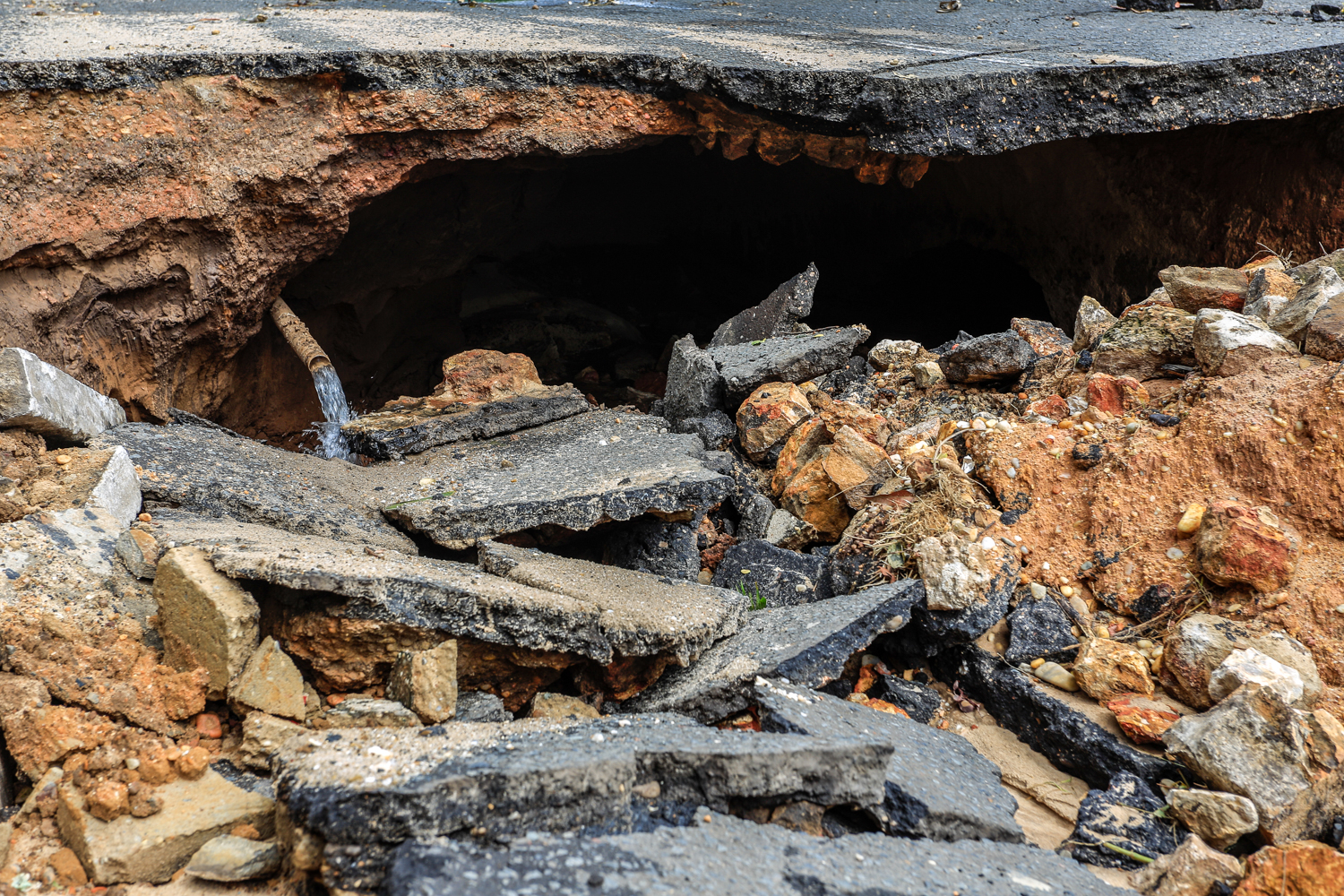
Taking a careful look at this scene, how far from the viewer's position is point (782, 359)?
12.0 ft

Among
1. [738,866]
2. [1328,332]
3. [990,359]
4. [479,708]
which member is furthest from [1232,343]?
[479,708]

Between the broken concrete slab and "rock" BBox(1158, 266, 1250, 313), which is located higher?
"rock" BBox(1158, 266, 1250, 313)

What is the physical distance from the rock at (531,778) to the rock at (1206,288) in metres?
2.56

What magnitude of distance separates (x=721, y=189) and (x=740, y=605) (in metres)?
5.93

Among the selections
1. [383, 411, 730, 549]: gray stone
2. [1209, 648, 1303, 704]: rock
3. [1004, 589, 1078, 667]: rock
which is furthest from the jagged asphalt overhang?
[1209, 648, 1303, 704]: rock

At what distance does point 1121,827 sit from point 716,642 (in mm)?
974

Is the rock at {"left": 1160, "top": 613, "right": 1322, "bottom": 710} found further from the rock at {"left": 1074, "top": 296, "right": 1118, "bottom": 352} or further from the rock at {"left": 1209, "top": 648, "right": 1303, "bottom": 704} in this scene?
the rock at {"left": 1074, "top": 296, "right": 1118, "bottom": 352}

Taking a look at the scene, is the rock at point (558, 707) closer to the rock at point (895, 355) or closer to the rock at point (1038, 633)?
the rock at point (1038, 633)

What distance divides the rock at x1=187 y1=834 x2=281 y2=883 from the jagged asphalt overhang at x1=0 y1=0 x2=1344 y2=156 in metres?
2.63

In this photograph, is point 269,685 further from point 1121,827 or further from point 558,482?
point 1121,827

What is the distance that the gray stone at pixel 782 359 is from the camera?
11.8 ft

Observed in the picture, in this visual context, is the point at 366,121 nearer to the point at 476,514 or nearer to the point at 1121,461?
the point at 476,514

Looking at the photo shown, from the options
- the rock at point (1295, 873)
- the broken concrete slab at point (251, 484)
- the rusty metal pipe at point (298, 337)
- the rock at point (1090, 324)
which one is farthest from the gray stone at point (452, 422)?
the rock at point (1295, 873)

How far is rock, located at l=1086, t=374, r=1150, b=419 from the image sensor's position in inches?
113
